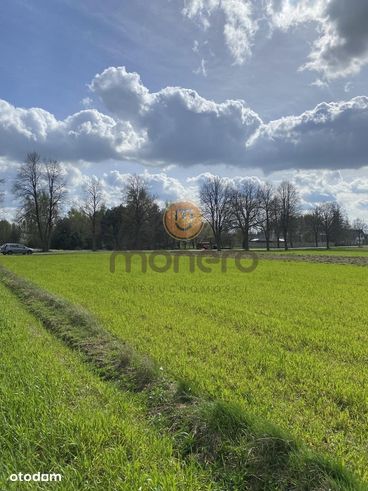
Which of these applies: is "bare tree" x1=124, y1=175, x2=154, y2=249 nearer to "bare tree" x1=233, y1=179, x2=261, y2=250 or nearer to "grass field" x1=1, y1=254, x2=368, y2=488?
"bare tree" x1=233, y1=179, x2=261, y2=250

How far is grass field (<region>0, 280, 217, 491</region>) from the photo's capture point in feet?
10.0

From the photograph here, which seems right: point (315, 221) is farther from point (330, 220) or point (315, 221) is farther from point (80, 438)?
point (80, 438)

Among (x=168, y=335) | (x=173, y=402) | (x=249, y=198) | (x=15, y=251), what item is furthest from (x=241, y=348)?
(x=249, y=198)

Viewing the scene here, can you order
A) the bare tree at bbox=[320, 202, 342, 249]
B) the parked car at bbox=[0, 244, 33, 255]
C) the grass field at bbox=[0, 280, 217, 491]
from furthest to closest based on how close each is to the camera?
the bare tree at bbox=[320, 202, 342, 249] < the parked car at bbox=[0, 244, 33, 255] < the grass field at bbox=[0, 280, 217, 491]

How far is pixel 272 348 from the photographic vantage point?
7.03 m

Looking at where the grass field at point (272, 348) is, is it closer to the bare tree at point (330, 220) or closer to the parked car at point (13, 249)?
the parked car at point (13, 249)

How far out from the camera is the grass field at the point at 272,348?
417cm

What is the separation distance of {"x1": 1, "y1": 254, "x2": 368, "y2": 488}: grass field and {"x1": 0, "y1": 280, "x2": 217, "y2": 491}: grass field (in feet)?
4.22

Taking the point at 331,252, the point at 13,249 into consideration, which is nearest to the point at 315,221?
the point at 331,252

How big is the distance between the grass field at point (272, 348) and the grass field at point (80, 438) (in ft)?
4.22

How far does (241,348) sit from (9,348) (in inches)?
180

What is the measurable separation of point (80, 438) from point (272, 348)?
14.8 feet

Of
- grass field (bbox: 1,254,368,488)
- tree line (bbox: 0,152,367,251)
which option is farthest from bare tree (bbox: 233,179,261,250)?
grass field (bbox: 1,254,368,488)

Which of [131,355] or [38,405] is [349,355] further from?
[38,405]
